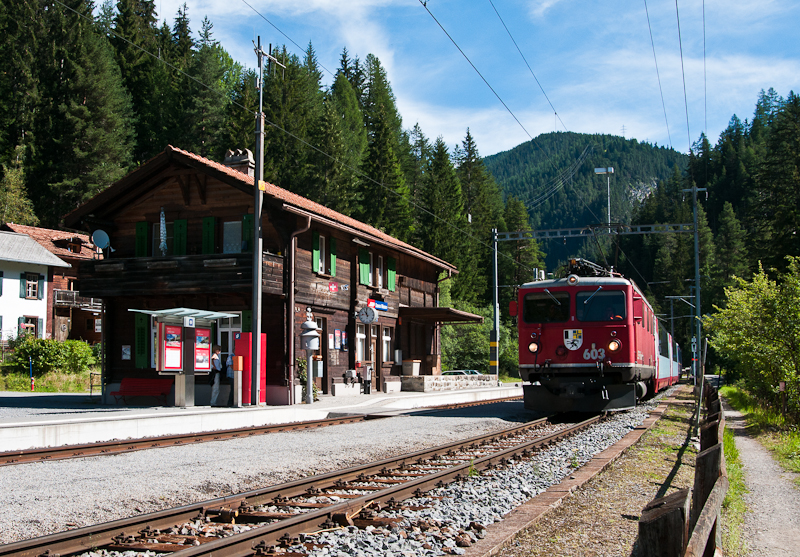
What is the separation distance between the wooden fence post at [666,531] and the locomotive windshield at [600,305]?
1291 cm

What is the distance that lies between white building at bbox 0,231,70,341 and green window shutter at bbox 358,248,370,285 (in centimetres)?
2421

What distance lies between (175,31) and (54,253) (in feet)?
106

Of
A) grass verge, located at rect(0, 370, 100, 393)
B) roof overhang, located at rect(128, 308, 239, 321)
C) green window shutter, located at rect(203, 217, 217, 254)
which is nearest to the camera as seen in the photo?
roof overhang, located at rect(128, 308, 239, 321)

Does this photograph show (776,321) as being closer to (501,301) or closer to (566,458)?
(566,458)

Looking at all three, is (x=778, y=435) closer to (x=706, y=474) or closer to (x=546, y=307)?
(x=546, y=307)

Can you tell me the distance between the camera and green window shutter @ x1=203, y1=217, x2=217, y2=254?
2345 cm

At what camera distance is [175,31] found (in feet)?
227

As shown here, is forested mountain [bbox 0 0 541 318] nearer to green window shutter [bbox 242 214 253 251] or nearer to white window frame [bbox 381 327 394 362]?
white window frame [bbox 381 327 394 362]

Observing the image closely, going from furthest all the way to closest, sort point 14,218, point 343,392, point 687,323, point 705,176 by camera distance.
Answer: point 705,176 → point 687,323 → point 14,218 → point 343,392

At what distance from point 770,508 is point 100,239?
21545 mm

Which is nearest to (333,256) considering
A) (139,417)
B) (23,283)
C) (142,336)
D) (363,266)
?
(363,266)

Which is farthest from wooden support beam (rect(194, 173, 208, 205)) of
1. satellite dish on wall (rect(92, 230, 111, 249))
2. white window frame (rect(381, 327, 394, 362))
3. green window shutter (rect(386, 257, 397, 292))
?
white window frame (rect(381, 327, 394, 362))

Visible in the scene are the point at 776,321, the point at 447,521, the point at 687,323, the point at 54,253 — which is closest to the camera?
the point at 447,521

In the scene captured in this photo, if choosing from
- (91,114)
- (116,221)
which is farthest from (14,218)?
(116,221)
